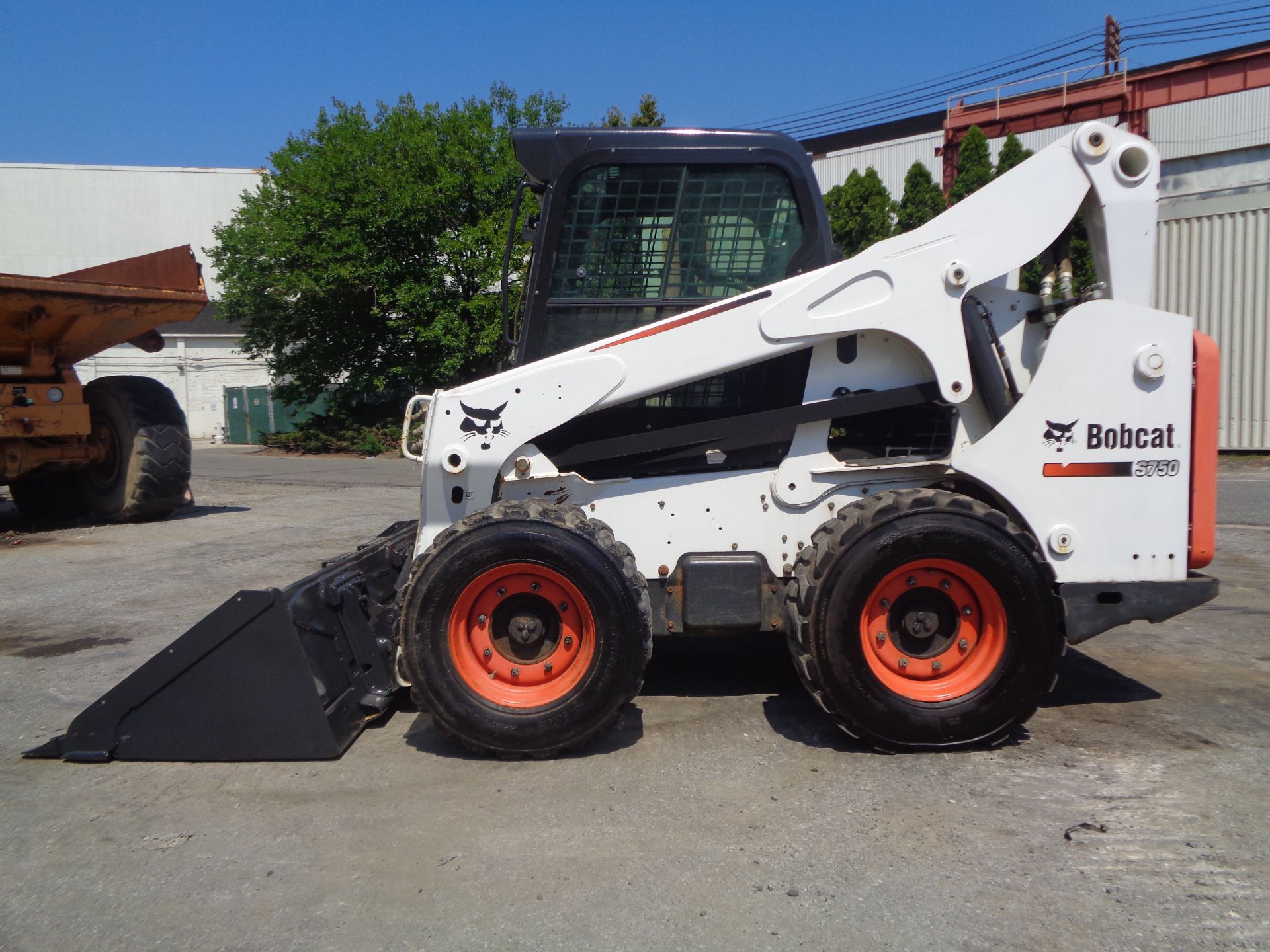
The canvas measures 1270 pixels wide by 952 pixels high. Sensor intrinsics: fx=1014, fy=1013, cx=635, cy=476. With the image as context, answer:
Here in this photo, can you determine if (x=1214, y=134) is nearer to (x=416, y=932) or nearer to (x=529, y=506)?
(x=529, y=506)

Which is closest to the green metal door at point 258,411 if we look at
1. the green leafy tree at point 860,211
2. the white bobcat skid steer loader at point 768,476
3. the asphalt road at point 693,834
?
the green leafy tree at point 860,211

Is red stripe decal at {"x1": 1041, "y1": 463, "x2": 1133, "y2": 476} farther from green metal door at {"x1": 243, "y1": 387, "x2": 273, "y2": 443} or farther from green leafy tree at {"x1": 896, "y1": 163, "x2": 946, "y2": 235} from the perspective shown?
green metal door at {"x1": 243, "y1": 387, "x2": 273, "y2": 443}

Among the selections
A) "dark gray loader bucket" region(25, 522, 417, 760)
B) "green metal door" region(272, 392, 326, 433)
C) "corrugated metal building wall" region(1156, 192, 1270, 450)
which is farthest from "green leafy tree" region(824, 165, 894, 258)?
"green metal door" region(272, 392, 326, 433)

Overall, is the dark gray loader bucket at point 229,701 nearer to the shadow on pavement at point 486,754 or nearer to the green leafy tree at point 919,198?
the shadow on pavement at point 486,754

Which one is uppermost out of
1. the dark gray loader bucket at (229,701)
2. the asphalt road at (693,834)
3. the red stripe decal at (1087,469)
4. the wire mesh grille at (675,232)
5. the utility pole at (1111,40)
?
the utility pole at (1111,40)

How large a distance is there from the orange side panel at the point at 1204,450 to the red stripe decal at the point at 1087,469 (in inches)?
12.2

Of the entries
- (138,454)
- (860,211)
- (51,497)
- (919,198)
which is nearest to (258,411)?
(860,211)

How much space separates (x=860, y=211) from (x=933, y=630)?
58.2 feet

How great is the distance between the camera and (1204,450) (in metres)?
4.31

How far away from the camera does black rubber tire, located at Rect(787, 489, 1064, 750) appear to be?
13.4 ft

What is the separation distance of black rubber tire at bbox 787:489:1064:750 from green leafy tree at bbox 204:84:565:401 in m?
19.0

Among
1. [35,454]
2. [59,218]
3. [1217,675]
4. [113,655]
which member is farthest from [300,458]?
[59,218]

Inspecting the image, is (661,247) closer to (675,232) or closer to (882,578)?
(675,232)

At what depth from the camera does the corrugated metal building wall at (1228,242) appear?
17.7 metres
